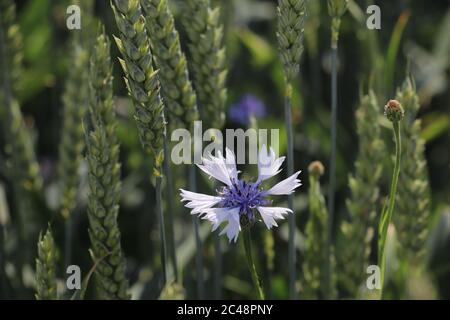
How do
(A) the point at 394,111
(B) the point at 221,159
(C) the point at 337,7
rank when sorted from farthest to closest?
(C) the point at 337,7 < (B) the point at 221,159 < (A) the point at 394,111

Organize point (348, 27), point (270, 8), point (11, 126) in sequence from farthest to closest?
1. point (270, 8)
2. point (348, 27)
3. point (11, 126)

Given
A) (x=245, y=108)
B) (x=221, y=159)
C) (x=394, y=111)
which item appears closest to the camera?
(x=394, y=111)

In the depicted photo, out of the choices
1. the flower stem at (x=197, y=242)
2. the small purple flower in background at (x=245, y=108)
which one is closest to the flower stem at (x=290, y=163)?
the flower stem at (x=197, y=242)

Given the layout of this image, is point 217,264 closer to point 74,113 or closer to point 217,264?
point 217,264

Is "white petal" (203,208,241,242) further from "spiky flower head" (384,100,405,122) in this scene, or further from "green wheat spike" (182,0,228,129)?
"green wheat spike" (182,0,228,129)

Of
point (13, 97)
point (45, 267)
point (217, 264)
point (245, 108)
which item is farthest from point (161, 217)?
point (245, 108)

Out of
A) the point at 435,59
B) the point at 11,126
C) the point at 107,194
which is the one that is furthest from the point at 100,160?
the point at 435,59

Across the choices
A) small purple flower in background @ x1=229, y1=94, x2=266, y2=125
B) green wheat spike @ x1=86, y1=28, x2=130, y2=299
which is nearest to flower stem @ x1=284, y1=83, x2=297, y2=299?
green wheat spike @ x1=86, y1=28, x2=130, y2=299

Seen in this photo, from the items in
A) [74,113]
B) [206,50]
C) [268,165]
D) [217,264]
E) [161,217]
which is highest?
[206,50]
